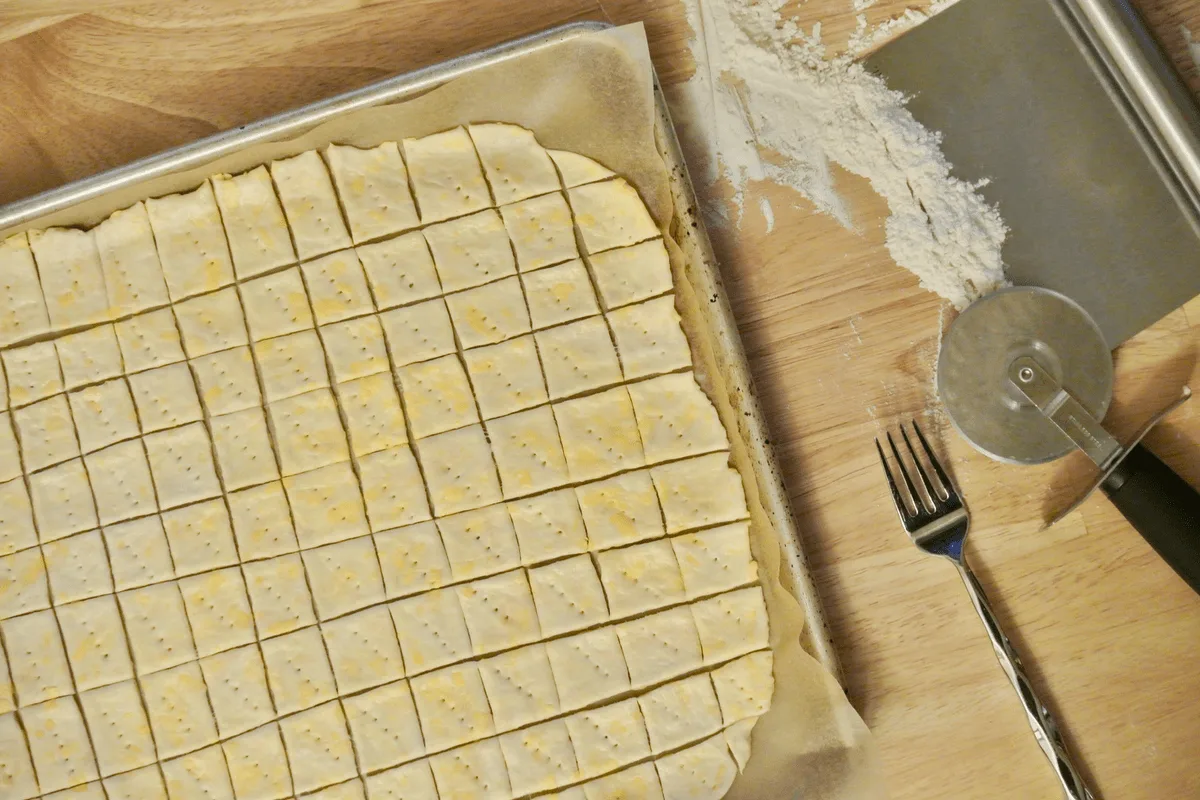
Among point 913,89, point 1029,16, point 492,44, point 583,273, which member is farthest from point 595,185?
point 1029,16

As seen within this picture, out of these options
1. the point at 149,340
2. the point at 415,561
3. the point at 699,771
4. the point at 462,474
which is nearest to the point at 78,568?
the point at 149,340

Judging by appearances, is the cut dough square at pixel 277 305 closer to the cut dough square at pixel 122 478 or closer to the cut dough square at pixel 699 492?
the cut dough square at pixel 122 478

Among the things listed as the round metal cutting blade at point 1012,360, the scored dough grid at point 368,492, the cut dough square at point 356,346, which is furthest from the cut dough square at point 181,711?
the round metal cutting blade at point 1012,360

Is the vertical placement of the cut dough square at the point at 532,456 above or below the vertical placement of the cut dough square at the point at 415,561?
above

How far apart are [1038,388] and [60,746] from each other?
87.0 inches

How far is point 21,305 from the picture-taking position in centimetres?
169

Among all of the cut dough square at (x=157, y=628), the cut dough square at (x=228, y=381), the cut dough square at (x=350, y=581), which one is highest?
the cut dough square at (x=228, y=381)

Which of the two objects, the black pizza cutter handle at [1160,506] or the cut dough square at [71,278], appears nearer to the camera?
the black pizza cutter handle at [1160,506]

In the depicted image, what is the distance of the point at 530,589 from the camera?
1.66 meters

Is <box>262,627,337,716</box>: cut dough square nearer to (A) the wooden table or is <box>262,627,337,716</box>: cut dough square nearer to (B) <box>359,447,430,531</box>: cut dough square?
(B) <box>359,447,430,531</box>: cut dough square

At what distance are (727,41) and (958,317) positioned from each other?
2.55 ft

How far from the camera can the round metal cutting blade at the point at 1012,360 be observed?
63.7 inches

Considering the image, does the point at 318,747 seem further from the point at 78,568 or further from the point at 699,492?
the point at 699,492

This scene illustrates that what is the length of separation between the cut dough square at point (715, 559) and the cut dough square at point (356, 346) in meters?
0.76
